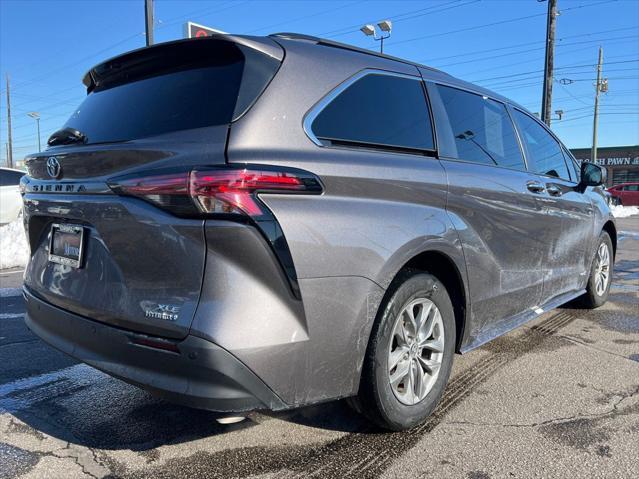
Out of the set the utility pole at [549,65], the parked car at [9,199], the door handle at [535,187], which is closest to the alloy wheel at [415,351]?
the door handle at [535,187]

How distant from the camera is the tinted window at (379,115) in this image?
236cm

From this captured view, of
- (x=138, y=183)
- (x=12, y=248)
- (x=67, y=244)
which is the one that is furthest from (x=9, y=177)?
(x=138, y=183)

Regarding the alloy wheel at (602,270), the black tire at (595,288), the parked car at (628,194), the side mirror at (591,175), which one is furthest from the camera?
the parked car at (628,194)

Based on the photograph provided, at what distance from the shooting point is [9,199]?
11.2 metres

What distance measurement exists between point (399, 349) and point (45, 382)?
2.38 m

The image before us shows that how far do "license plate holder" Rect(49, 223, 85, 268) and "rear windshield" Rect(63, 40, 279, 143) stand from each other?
45 centimetres

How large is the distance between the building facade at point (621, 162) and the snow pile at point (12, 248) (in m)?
50.9

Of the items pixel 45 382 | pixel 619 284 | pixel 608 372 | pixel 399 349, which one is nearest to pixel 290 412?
pixel 399 349

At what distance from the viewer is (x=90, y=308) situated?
226cm

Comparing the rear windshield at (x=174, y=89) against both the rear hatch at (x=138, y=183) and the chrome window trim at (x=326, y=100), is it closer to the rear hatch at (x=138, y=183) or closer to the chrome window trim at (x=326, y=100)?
the rear hatch at (x=138, y=183)

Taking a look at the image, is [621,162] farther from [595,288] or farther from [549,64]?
[595,288]

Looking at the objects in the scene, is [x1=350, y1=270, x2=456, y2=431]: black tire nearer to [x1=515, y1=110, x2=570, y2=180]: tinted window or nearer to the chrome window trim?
the chrome window trim

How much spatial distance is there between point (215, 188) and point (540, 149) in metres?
3.30

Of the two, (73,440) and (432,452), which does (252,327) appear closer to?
(432,452)
